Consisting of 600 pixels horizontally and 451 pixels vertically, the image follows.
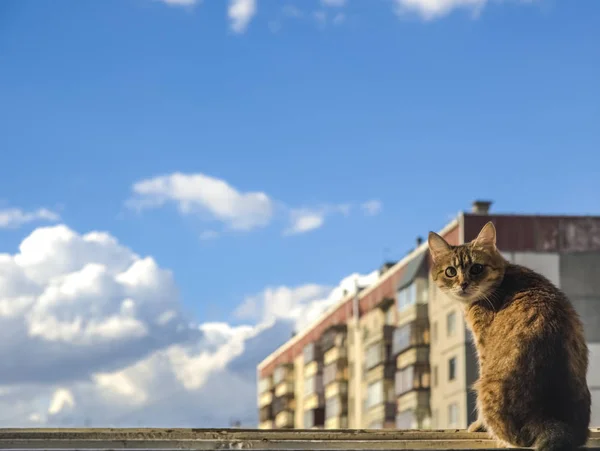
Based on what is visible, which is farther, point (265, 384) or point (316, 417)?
point (265, 384)

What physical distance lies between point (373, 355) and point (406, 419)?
9302mm

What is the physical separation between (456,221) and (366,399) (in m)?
25.9

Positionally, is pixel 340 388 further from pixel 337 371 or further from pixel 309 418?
pixel 309 418

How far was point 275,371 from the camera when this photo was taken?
14162cm

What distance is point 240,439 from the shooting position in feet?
27.9

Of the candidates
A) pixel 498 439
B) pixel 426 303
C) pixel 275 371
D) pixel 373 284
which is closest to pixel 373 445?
pixel 498 439

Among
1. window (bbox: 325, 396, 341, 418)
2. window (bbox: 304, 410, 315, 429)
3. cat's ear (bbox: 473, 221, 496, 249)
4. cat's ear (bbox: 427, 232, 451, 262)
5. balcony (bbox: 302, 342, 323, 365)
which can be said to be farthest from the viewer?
window (bbox: 304, 410, 315, 429)

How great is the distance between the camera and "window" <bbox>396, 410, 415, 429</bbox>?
9400 centimetres

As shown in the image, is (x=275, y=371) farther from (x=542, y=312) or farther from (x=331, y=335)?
(x=542, y=312)

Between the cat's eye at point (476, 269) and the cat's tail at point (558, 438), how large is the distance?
2096 millimetres

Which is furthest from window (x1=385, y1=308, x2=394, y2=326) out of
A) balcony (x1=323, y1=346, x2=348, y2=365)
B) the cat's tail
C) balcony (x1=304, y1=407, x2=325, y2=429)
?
the cat's tail

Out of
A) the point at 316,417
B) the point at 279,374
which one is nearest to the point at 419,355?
the point at 316,417

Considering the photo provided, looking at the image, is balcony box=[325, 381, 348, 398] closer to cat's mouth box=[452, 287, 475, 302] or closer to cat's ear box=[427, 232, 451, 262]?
cat's ear box=[427, 232, 451, 262]

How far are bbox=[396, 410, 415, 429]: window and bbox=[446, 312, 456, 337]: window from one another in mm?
8292
